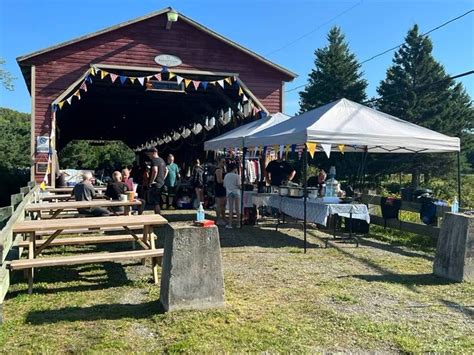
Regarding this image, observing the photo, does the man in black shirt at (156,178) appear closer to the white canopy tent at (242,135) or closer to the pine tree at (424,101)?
the white canopy tent at (242,135)

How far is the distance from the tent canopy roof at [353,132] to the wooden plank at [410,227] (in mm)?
1442

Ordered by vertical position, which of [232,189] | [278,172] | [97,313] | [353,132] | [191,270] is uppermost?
[353,132]

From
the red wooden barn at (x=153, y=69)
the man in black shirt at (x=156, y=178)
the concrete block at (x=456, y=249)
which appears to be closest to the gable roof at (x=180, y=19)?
the red wooden barn at (x=153, y=69)

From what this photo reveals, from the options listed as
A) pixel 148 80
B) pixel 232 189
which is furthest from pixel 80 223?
pixel 148 80

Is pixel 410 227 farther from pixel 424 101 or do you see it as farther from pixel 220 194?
pixel 424 101

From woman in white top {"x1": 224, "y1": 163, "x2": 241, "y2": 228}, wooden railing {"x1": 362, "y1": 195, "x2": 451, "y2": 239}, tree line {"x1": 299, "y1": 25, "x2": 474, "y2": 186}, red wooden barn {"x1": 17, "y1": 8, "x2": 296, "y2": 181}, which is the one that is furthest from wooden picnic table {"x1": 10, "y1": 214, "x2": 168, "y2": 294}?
tree line {"x1": 299, "y1": 25, "x2": 474, "y2": 186}

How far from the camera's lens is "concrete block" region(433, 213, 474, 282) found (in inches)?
226

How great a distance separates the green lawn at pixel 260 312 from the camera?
12.7 ft

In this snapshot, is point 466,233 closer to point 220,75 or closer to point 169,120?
point 220,75

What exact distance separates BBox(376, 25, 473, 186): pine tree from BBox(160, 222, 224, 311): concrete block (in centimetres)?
3431

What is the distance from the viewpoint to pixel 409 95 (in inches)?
1510

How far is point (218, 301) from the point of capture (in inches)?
182

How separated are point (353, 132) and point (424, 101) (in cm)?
3335

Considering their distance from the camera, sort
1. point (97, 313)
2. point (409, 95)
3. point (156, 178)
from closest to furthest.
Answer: point (97, 313) < point (156, 178) < point (409, 95)
